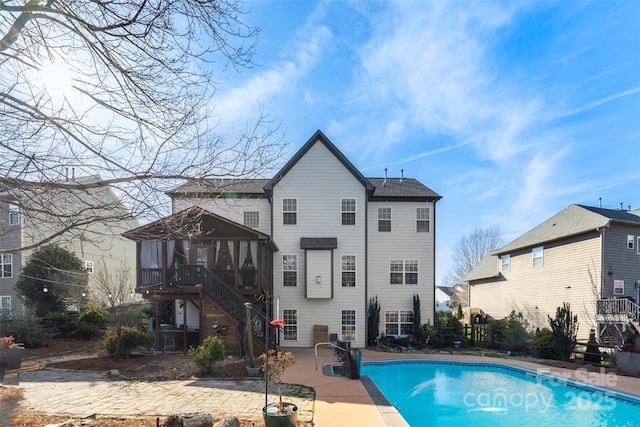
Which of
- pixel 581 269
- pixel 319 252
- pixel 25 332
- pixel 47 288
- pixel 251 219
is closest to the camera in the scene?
pixel 25 332

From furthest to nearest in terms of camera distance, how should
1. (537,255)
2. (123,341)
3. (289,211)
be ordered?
1. (537,255)
2. (289,211)
3. (123,341)

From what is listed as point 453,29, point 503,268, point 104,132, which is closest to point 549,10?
point 453,29

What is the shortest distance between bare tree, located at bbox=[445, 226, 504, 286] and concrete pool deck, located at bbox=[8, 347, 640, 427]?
29.9 metres

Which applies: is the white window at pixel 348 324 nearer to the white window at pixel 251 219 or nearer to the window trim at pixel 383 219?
the window trim at pixel 383 219

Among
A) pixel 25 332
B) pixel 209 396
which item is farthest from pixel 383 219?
pixel 25 332

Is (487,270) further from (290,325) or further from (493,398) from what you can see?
(493,398)

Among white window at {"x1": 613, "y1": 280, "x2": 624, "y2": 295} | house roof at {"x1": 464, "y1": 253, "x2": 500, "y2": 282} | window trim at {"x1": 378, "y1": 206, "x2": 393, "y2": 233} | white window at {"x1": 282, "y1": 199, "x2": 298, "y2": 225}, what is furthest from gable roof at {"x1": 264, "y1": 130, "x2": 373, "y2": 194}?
house roof at {"x1": 464, "y1": 253, "x2": 500, "y2": 282}

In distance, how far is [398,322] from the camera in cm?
1697

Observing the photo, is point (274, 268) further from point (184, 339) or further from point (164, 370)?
point (164, 370)

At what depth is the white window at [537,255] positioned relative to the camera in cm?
1902

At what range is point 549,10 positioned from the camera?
27.6 ft

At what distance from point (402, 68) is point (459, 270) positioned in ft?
119

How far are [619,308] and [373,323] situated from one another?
9.98 meters

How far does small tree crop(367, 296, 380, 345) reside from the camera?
1631 centimetres
